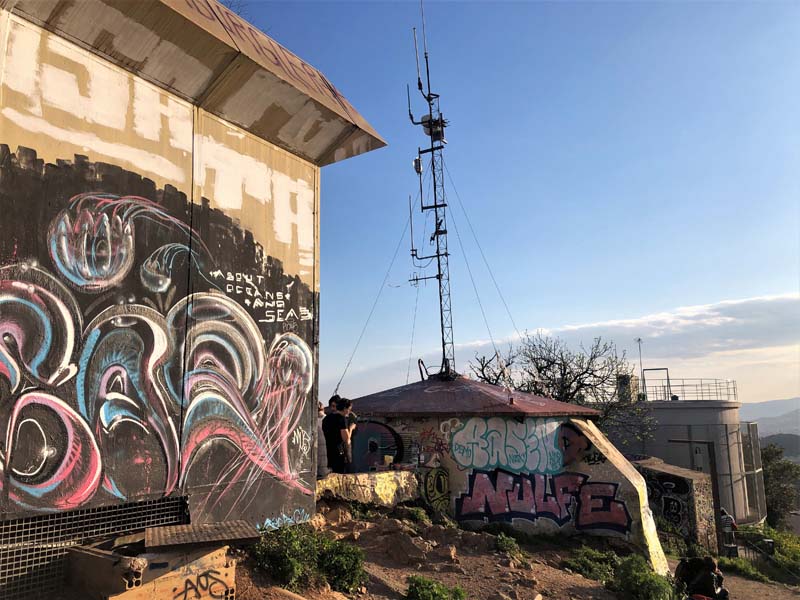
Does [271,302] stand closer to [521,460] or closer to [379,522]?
[379,522]

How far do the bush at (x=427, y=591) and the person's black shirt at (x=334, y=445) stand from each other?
3207 mm

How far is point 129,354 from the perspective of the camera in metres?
6.25

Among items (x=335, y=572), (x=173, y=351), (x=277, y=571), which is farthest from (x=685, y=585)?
(x=173, y=351)

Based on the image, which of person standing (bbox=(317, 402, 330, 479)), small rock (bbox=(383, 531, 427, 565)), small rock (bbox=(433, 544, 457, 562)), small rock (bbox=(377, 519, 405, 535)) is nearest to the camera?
person standing (bbox=(317, 402, 330, 479))

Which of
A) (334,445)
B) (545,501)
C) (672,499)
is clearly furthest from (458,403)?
(672,499)

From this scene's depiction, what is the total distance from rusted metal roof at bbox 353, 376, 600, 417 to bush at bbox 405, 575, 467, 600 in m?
7.52

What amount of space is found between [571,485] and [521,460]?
1.69 meters

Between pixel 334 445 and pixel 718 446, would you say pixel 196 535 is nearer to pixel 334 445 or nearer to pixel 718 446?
pixel 334 445

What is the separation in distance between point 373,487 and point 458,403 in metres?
→ 5.08

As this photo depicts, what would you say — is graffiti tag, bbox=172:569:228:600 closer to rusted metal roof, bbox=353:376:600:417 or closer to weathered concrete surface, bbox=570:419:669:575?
rusted metal roof, bbox=353:376:600:417

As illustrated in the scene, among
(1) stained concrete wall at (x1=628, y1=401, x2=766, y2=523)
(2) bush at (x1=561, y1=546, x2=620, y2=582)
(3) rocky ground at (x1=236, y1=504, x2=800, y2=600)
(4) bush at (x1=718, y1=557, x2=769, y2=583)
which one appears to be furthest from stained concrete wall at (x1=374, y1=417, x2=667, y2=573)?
(1) stained concrete wall at (x1=628, y1=401, x2=766, y2=523)

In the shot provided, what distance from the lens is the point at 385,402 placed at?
56.7 ft

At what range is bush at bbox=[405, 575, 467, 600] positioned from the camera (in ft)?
25.2

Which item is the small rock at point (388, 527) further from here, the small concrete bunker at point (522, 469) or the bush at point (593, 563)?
the bush at point (593, 563)
